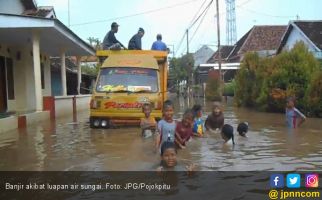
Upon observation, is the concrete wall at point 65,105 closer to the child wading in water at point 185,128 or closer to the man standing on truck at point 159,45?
the man standing on truck at point 159,45

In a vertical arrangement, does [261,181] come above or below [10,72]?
below

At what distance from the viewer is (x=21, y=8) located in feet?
78.7

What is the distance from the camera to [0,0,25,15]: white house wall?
69.3 ft

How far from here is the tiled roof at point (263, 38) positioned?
5016 cm

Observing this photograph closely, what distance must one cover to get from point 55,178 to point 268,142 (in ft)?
18.9

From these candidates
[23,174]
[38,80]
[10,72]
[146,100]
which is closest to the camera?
[23,174]

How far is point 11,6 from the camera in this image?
2239 centimetres

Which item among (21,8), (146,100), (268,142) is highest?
(21,8)

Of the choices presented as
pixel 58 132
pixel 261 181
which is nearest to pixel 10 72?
pixel 58 132

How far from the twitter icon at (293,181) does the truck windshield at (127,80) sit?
8030 millimetres

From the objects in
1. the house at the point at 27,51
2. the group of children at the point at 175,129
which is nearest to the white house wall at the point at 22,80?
the house at the point at 27,51

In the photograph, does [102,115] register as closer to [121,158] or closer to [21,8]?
[121,158]

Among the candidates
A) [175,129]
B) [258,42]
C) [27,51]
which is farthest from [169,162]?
[258,42]

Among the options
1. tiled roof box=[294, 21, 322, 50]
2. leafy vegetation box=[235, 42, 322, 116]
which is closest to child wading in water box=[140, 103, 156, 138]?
leafy vegetation box=[235, 42, 322, 116]
